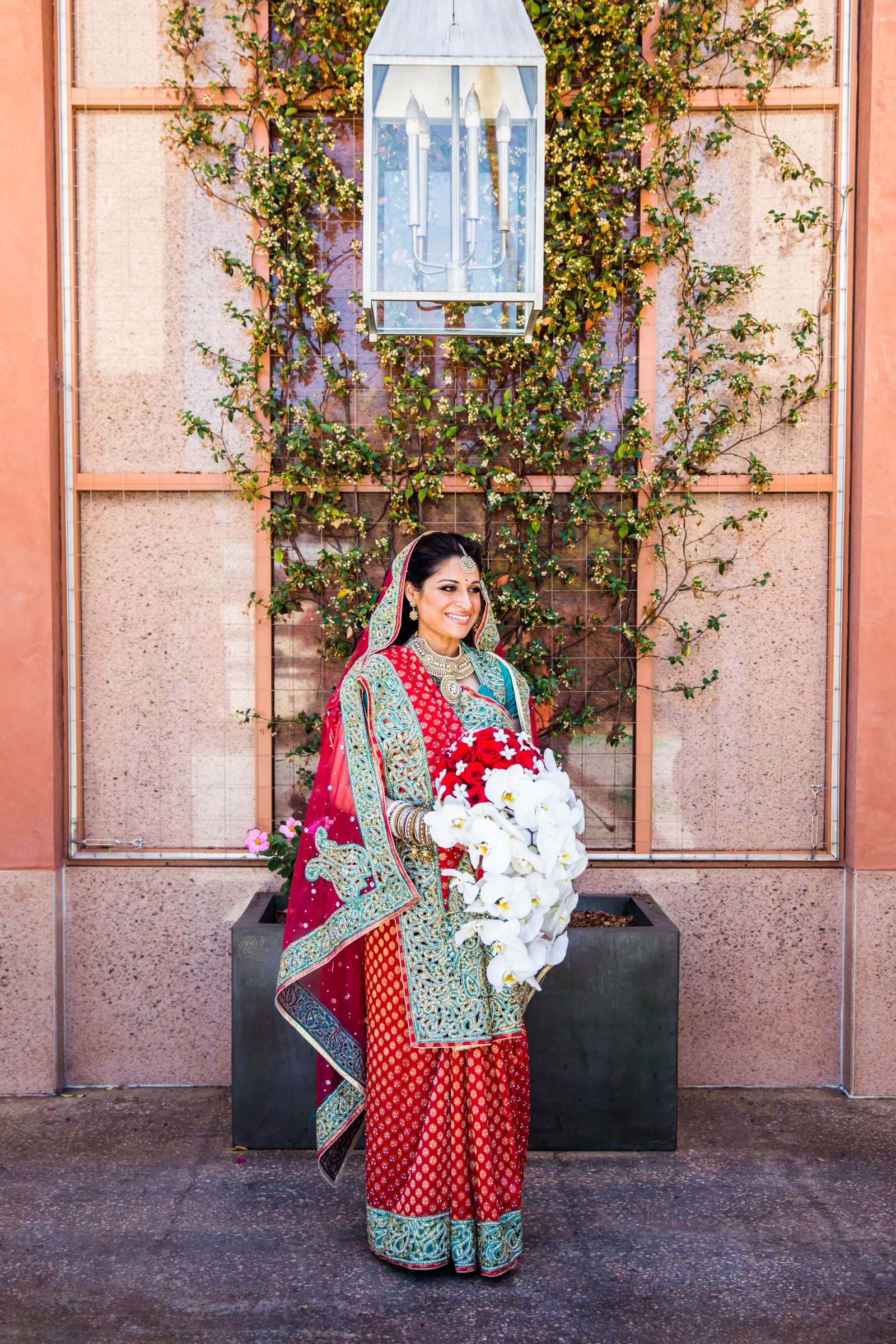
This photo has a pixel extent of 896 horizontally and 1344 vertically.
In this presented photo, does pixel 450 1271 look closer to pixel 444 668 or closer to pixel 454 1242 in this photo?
pixel 454 1242

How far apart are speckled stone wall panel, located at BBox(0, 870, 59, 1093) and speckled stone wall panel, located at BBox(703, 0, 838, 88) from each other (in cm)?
389

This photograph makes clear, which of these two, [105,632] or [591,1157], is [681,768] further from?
[105,632]

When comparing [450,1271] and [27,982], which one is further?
[27,982]

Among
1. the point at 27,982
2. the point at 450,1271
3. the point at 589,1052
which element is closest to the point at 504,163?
the point at 589,1052

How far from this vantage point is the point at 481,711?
104 inches

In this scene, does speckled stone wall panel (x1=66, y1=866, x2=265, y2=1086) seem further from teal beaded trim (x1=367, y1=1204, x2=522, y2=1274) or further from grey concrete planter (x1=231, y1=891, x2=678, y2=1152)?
teal beaded trim (x1=367, y1=1204, x2=522, y2=1274)

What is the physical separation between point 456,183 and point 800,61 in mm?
2274

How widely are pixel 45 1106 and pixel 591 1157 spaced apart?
196cm

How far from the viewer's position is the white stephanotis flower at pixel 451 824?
2.25 metres

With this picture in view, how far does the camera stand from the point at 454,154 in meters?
2.18

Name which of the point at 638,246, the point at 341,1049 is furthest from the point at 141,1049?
the point at 638,246

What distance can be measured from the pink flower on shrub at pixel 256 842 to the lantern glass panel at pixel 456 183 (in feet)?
6.43

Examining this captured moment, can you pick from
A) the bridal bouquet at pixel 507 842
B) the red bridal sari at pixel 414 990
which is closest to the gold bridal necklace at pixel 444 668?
the red bridal sari at pixel 414 990

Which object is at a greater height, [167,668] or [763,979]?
[167,668]
